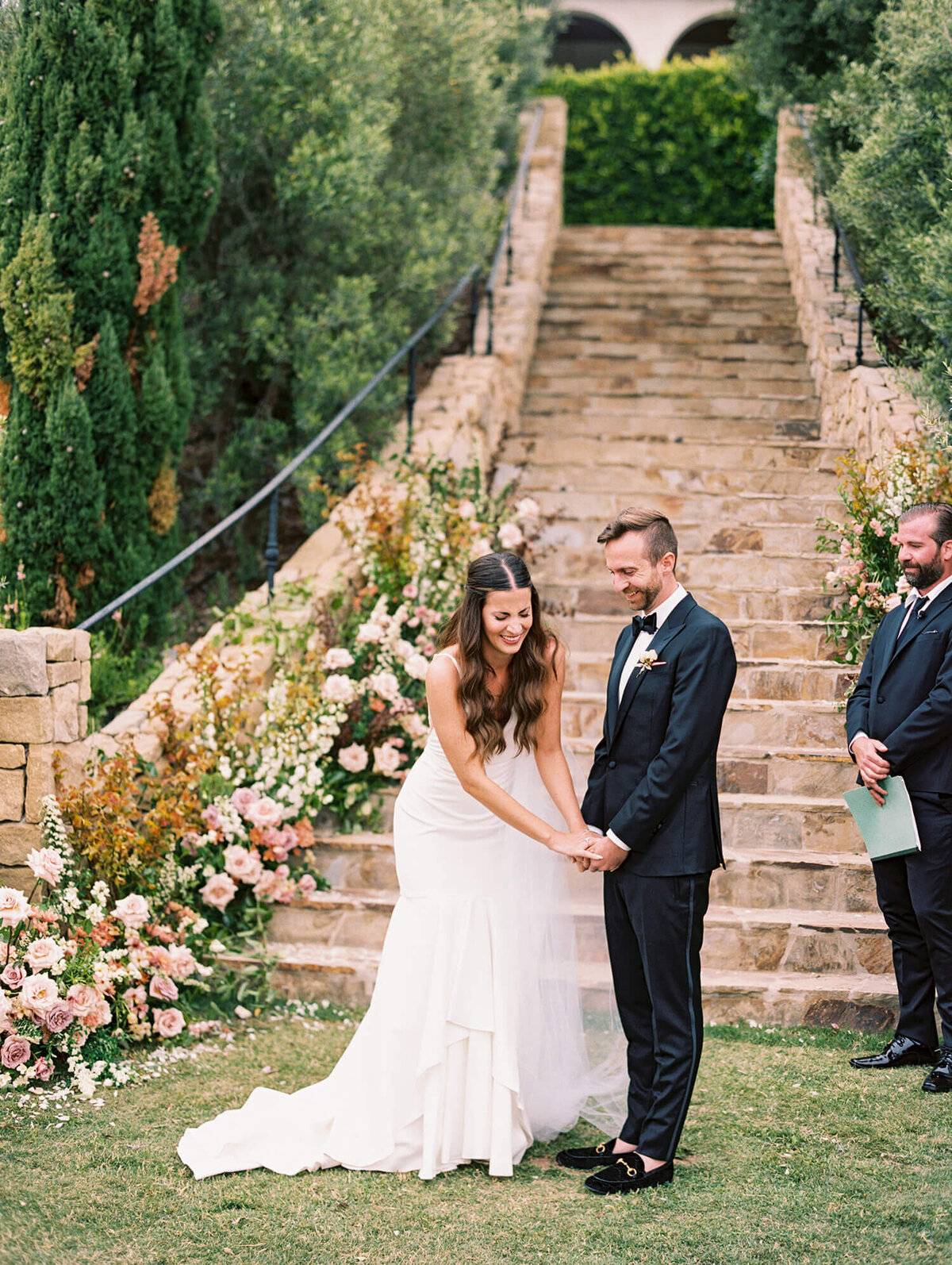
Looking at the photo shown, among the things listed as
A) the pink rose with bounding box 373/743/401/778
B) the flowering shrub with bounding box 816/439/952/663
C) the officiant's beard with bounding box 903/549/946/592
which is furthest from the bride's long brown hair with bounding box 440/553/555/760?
the flowering shrub with bounding box 816/439/952/663

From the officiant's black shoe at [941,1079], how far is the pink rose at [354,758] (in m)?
2.57

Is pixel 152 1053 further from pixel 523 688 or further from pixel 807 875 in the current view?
pixel 807 875

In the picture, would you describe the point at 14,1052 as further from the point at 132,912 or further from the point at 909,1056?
the point at 909,1056

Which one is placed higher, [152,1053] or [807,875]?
[807,875]

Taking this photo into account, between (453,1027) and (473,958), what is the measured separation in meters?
0.20

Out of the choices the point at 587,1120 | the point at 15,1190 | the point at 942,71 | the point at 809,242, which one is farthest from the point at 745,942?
the point at 809,242

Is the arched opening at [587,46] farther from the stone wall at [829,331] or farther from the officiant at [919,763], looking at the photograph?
the officiant at [919,763]

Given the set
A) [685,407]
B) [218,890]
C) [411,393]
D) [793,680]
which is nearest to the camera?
[218,890]

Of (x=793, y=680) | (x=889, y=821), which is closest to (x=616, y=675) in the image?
(x=889, y=821)

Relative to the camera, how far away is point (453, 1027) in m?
3.40

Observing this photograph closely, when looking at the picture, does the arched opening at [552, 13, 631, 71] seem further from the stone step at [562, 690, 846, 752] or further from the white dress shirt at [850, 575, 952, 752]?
the white dress shirt at [850, 575, 952, 752]

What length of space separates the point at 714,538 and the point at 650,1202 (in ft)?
14.5

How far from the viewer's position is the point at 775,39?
961 cm

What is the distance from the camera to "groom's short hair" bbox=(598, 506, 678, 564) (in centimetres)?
324
